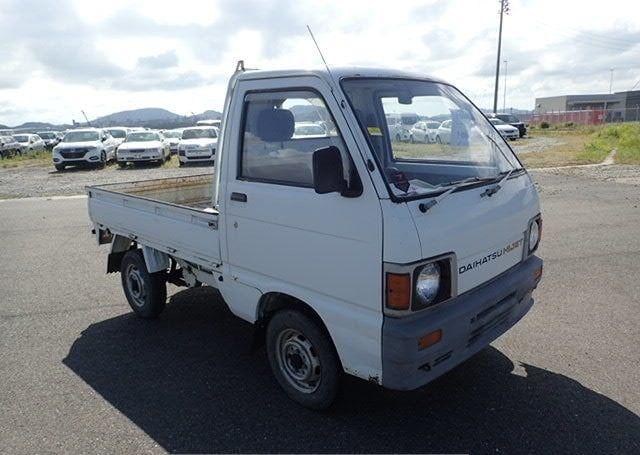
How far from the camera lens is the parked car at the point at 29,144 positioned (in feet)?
102

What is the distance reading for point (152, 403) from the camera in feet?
11.3

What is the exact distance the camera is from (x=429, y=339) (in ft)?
8.73

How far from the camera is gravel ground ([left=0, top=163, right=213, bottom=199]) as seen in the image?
1432 centimetres

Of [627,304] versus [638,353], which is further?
[627,304]

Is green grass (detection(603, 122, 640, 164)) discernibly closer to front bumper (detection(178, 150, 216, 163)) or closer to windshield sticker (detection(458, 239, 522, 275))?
front bumper (detection(178, 150, 216, 163))

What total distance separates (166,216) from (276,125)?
54.3 inches

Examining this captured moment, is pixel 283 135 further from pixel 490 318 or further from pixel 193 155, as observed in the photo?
pixel 193 155

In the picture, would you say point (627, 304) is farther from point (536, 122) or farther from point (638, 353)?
point (536, 122)

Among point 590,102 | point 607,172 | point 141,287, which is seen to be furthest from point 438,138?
point 590,102

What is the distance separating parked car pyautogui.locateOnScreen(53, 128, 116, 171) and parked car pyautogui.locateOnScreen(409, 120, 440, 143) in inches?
746

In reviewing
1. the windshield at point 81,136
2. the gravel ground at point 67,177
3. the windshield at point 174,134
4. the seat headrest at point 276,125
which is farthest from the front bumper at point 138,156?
the seat headrest at point 276,125

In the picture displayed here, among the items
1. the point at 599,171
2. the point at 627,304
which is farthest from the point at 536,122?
the point at 627,304

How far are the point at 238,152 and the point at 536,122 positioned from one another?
58.9m

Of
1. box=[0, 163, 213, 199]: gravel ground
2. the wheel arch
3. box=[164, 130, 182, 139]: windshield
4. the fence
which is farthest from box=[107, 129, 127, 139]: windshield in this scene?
the fence
